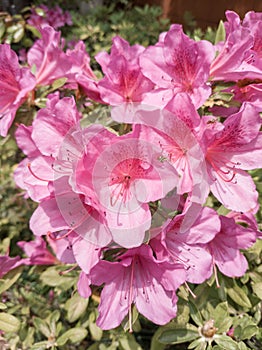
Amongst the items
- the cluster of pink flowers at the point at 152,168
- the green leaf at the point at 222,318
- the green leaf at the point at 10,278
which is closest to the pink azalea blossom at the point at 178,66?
the cluster of pink flowers at the point at 152,168

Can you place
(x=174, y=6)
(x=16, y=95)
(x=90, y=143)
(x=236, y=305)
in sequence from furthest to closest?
1. (x=174, y=6)
2. (x=236, y=305)
3. (x=16, y=95)
4. (x=90, y=143)

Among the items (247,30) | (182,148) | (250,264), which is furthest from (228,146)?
Answer: (250,264)

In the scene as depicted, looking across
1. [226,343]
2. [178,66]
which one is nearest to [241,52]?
[178,66]

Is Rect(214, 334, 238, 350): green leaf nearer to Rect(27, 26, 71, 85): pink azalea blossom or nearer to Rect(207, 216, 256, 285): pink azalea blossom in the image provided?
Rect(207, 216, 256, 285): pink azalea blossom

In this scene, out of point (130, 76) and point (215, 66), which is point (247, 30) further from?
point (130, 76)

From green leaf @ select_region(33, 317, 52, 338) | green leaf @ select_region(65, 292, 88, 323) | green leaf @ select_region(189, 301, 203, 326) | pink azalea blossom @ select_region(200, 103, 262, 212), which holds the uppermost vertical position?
pink azalea blossom @ select_region(200, 103, 262, 212)

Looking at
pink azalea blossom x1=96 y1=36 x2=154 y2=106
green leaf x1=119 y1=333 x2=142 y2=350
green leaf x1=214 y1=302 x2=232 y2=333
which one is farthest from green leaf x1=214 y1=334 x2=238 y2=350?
pink azalea blossom x1=96 y1=36 x2=154 y2=106

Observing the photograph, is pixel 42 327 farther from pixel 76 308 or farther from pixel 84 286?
pixel 84 286
